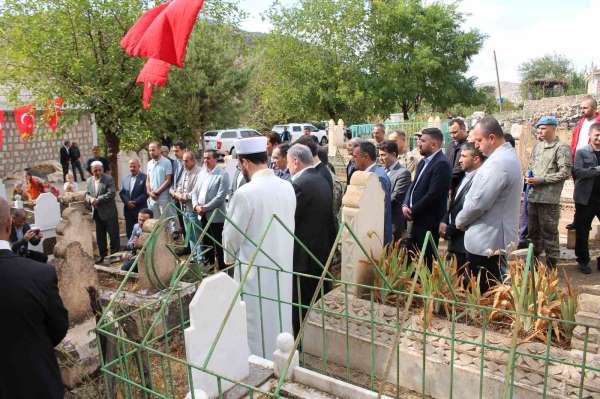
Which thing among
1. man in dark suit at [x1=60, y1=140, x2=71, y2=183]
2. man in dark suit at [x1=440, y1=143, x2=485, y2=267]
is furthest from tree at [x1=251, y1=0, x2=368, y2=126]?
man in dark suit at [x1=440, y1=143, x2=485, y2=267]

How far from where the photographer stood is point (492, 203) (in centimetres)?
325

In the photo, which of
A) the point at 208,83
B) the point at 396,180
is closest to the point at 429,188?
the point at 396,180

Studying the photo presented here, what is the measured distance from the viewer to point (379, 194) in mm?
3688

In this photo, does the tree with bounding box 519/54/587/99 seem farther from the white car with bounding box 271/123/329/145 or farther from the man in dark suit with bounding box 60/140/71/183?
the man in dark suit with bounding box 60/140/71/183

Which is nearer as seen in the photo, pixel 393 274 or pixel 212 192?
pixel 393 274

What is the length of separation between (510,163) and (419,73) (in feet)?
82.3

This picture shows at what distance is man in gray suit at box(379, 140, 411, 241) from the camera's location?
15.7ft

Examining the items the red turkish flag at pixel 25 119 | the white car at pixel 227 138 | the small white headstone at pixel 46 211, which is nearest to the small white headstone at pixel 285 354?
the small white headstone at pixel 46 211

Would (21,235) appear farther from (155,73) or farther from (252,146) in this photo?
(252,146)

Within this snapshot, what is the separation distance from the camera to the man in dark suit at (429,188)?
13.8ft

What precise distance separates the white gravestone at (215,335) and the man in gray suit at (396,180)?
275 centimetres

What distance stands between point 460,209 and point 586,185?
6.37 ft

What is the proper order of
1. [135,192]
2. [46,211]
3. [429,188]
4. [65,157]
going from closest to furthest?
[429,188] < [135,192] < [46,211] < [65,157]

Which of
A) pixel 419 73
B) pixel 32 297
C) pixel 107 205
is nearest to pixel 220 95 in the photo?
pixel 107 205
